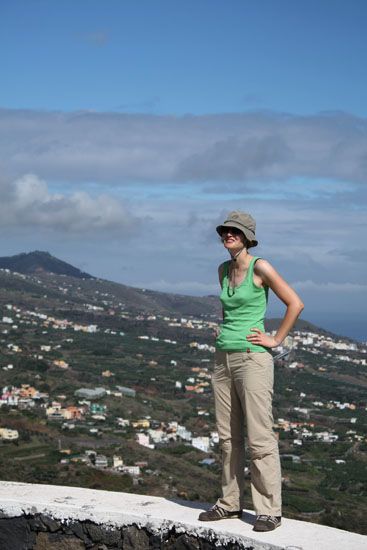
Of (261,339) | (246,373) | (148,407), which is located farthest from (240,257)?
(148,407)

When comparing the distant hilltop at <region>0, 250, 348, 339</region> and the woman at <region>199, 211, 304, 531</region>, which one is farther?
the distant hilltop at <region>0, 250, 348, 339</region>

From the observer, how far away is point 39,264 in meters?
158

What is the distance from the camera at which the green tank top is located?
3471mm

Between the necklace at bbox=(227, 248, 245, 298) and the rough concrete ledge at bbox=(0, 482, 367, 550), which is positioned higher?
the necklace at bbox=(227, 248, 245, 298)

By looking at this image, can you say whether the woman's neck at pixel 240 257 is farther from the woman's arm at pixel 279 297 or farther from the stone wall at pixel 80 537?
the stone wall at pixel 80 537

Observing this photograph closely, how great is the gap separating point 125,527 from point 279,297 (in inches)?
47.9

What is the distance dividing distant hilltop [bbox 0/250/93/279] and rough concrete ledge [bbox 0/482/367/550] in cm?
14615

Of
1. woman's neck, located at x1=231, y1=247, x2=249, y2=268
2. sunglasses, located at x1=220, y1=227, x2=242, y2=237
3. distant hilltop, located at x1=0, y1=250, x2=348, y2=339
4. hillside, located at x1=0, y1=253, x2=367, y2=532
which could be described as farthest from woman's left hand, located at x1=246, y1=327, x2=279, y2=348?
distant hilltop, located at x1=0, y1=250, x2=348, y2=339

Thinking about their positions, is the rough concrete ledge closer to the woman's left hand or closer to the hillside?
the woman's left hand

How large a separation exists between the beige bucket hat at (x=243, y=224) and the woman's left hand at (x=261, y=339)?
0.42 meters

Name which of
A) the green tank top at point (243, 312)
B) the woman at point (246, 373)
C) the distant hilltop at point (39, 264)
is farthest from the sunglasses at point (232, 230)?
the distant hilltop at point (39, 264)

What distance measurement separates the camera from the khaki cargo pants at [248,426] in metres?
3.40

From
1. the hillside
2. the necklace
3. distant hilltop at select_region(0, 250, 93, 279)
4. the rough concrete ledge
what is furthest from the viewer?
distant hilltop at select_region(0, 250, 93, 279)

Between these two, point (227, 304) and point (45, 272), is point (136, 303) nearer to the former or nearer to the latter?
point (45, 272)
